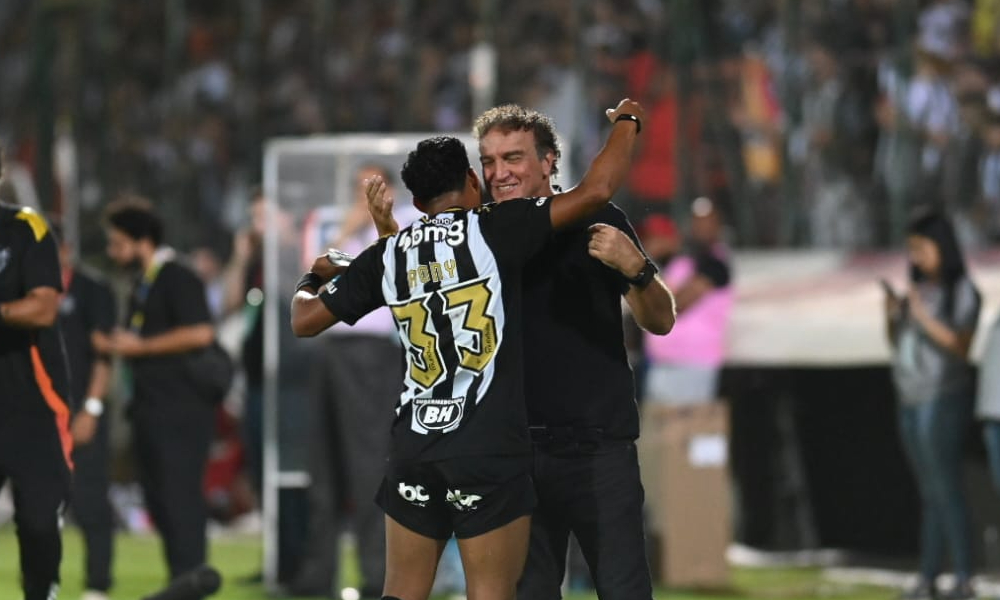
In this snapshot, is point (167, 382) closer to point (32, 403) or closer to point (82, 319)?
point (82, 319)

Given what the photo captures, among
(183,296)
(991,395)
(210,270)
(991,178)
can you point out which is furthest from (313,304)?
(210,270)

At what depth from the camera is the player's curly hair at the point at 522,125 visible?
567 cm

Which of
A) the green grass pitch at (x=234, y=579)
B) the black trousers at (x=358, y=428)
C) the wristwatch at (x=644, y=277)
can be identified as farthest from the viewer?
the green grass pitch at (x=234, y=579)

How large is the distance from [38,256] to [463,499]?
2.31 m

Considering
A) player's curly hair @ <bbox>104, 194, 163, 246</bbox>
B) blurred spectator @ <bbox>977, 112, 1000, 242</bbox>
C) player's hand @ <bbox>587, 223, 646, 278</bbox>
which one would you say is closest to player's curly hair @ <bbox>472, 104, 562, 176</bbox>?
player's hand @ <bbox>587, 223, 646, 278</bbox>

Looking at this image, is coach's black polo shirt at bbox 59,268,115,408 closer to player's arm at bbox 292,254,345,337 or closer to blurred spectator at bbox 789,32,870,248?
player's arm at bbox 292,254,345,337

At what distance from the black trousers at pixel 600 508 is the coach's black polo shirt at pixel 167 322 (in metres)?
4.10

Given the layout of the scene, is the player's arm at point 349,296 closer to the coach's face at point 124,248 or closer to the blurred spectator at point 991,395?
the coach's face at point 124,248

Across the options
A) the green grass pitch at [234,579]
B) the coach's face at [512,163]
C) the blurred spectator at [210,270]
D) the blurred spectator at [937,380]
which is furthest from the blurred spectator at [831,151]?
the coach's face at [512,163]

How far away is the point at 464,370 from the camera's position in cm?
546

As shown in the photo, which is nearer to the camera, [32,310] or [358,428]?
[32,310]

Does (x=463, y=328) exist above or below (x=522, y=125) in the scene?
below

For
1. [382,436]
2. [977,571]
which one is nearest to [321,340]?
[382,436]

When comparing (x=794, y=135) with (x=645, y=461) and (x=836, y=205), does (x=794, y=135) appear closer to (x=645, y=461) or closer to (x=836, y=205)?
(x=836, y=205)
